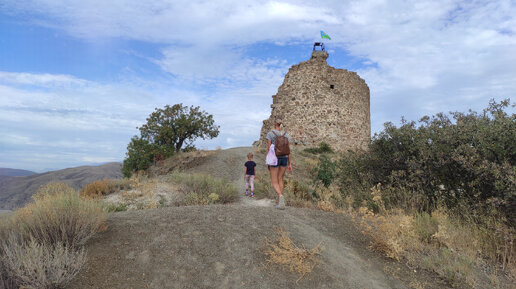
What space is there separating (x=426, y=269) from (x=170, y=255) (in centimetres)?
374

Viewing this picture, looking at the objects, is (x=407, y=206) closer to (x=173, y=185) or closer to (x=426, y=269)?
(x=426, y=269)

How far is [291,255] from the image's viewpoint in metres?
4.11

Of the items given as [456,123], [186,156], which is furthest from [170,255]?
[186,156]

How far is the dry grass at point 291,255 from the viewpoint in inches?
156

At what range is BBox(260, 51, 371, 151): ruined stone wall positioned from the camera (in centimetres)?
2302

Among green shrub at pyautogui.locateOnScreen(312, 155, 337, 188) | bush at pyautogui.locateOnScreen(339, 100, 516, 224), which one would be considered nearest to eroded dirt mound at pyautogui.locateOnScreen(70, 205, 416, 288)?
bush at pyautogui.locateOnScreen(339, 100, 516, 224)

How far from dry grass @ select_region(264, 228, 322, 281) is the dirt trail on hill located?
8 cm

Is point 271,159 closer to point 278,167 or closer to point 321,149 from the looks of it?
point 278,167

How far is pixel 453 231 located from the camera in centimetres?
540

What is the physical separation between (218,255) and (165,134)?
61.2 feet

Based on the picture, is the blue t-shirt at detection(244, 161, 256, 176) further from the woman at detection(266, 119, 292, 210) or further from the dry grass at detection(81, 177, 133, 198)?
the dry grass at detection(81, 177, 133, 198)

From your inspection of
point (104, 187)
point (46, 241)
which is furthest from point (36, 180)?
point (46, 241)

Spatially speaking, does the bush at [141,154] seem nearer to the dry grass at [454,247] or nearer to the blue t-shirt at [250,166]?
the blue t-shirt at [250,166]

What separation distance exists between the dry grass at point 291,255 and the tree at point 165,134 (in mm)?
17803
